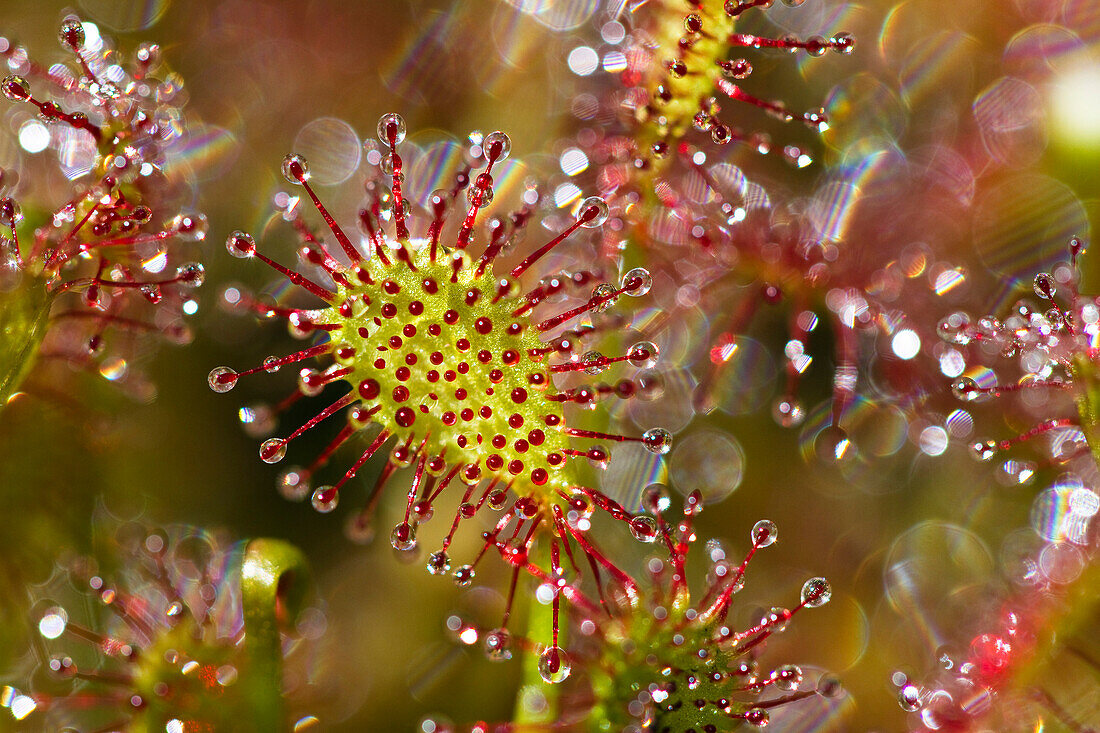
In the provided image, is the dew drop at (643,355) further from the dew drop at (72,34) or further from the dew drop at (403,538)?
the dew drop at (72,34)

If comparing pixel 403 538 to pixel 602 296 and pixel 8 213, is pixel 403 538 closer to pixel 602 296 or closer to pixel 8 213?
pixel 602 296

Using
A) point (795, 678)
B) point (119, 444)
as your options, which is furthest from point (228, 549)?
point (795, 678)

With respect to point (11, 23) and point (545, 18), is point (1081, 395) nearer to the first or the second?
point (545, 18)

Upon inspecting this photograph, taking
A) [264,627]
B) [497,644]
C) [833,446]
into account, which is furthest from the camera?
[833,446]

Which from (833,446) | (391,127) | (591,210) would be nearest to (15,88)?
(391,127)

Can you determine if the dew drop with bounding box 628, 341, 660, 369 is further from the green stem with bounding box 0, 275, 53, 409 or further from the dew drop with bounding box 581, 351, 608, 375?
the green stem with bounding box 0, 275, 53, 409

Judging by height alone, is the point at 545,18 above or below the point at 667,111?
above

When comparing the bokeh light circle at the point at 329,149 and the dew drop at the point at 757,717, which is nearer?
the dew drop at the point at 757,717

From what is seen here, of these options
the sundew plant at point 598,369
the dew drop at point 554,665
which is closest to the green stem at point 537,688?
the sundew plant at point 598,369
